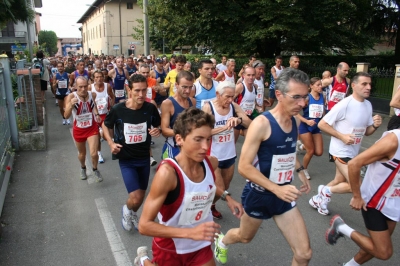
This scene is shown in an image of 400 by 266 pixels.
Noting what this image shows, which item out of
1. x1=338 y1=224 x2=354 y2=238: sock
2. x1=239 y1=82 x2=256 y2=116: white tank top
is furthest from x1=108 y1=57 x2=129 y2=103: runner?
x1=338 y1=224 x2=354 y2=238: sock

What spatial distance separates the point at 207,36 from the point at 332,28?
6.41m

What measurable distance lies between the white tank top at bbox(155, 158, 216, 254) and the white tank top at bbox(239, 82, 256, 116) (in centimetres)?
442

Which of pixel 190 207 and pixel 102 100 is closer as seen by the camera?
pixel 190 207

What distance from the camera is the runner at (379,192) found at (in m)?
2.76

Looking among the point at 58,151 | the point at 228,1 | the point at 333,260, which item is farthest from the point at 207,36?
the point at 333,260

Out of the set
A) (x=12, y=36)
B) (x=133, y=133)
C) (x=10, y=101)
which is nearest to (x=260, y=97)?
(x=133, y=133)

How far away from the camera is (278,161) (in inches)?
116

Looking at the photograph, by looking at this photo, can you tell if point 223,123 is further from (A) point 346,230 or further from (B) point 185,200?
(B) point 185,200

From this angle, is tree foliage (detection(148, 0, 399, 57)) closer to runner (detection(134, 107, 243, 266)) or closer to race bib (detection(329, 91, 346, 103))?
race bib (detection(329, 91, 346, 103))

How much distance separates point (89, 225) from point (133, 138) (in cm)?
130

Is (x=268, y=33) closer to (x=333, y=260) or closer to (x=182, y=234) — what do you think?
(x=333, y=260)

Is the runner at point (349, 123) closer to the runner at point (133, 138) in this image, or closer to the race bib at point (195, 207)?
the runner at point (133, 138)

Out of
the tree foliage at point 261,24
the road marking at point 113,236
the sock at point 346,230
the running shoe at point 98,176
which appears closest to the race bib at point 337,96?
the sock at point 346,230

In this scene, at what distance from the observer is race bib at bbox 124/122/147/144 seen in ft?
14.4
